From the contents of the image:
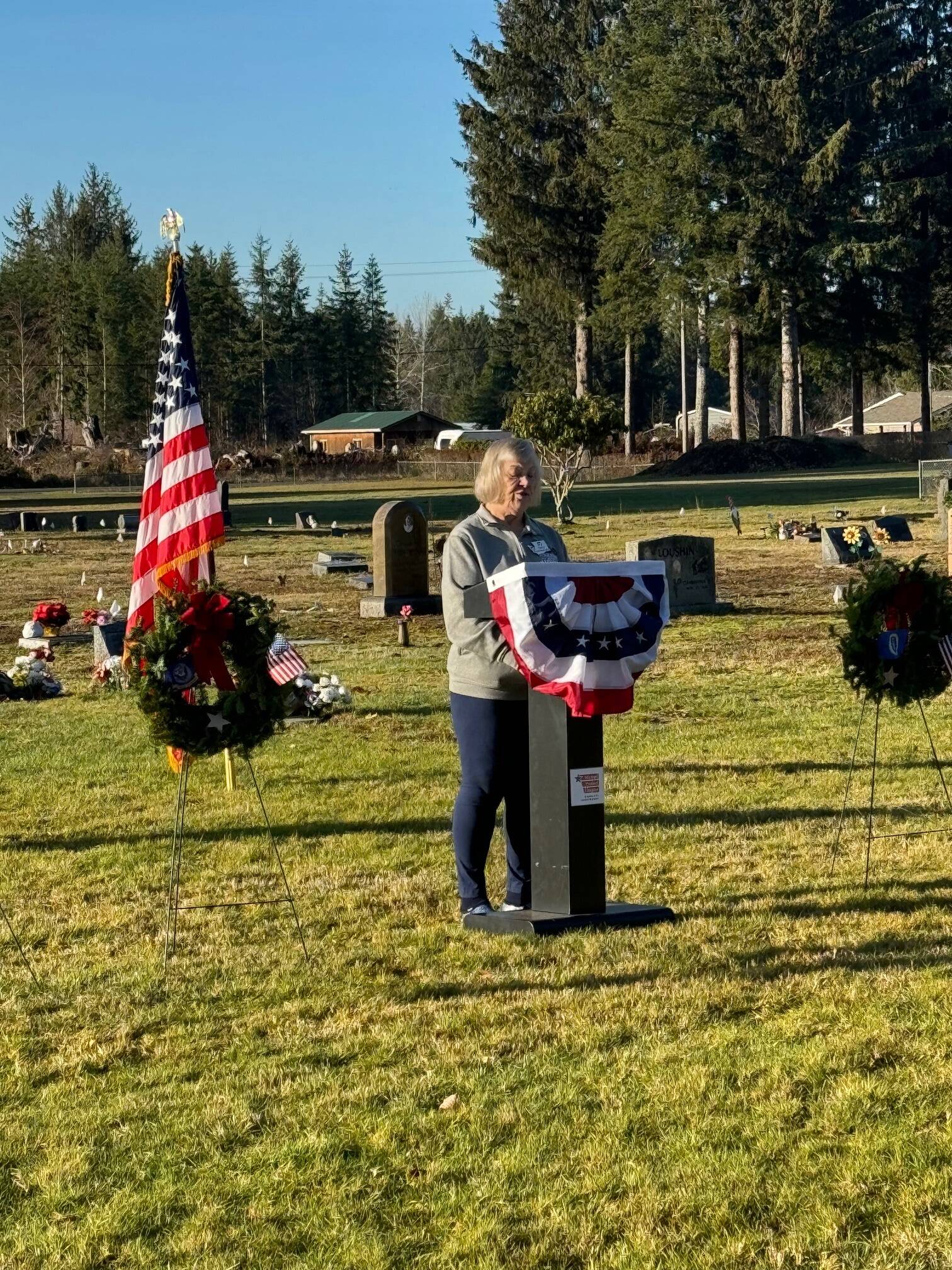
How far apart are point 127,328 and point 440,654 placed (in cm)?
7702

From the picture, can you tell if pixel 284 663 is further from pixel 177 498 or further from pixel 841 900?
pixel 841 900

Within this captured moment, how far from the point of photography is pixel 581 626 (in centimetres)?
596

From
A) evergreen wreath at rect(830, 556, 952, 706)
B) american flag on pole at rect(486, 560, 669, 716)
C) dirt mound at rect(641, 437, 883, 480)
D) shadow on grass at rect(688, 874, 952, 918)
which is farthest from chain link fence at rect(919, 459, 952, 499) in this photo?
american flag on pole at rect(486, 560, 669, 716)

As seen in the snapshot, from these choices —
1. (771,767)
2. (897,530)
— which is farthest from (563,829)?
(897,530)

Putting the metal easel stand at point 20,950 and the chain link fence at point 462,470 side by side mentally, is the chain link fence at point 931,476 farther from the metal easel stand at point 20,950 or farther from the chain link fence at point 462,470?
the metal easel stand at point 20,950

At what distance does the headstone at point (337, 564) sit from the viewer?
25.1 metres

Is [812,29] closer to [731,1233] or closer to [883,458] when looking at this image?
[883,458]

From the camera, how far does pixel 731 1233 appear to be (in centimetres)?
389

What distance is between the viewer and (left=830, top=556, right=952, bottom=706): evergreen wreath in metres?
7.43

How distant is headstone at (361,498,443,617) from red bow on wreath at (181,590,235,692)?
12993mm

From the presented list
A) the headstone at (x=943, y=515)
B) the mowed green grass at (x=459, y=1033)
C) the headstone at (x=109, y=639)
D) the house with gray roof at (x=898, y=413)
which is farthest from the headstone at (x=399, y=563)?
the house with gray roof at (x=898, y=413)

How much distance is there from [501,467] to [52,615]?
1087cm

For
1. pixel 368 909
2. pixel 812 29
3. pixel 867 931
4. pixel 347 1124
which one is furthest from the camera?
pixel 812 29

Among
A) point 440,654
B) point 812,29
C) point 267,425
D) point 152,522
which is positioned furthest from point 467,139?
point 152,522
